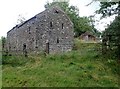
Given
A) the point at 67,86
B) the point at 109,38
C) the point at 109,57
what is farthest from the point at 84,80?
the point at 109,38

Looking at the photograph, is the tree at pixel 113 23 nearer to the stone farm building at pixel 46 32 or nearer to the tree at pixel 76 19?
the stone farm building at pixel 46 32

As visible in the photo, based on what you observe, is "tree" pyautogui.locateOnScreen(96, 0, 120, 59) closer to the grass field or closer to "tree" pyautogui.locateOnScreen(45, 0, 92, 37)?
the grass field

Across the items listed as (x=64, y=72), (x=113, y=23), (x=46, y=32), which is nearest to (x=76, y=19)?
(x=46, y=32)

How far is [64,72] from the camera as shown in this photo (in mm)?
18625

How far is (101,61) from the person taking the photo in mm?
20781

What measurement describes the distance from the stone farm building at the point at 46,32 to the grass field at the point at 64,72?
1747 cm

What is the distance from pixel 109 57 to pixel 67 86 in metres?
6.11

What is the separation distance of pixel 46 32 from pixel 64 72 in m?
24.3

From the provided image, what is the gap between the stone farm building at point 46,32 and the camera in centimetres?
4172

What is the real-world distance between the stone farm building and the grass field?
17.5 meters

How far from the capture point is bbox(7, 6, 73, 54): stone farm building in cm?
4172

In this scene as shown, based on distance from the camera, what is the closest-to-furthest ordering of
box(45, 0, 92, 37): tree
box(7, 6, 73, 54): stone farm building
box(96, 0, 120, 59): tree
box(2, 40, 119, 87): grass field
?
box(2, 40, 119, 87): grass field, box(96, 0, 120, 59): tree, box(7, 6, 73, 54): stone farm building, box(45, 0, 92, 37): tree

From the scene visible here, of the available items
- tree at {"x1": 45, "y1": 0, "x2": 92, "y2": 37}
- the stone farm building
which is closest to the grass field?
the stone farm building

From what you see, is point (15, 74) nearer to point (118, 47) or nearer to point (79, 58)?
point (79, 58)
